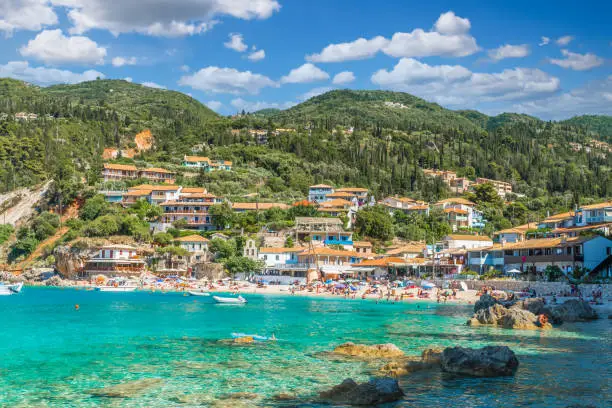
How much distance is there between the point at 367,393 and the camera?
15586mm

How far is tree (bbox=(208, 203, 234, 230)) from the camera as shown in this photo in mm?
85000

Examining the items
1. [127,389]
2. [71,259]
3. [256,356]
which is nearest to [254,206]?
[71,259]

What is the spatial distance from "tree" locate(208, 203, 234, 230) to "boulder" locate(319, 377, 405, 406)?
6992cm

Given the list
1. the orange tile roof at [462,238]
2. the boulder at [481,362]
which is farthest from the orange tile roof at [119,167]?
the boulder at [481,362]

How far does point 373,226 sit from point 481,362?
213 feet

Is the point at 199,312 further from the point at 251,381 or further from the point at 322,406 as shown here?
the point at 322,406

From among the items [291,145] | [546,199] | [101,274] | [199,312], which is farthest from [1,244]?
[546,199]

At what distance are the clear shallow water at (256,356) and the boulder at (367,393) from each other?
24.3 inches

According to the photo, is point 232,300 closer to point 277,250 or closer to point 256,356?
point 277,250

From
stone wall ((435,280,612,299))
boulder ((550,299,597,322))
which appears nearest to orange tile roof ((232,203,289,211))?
stone wall ((435,280,612,299))

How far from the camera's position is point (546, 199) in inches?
4498

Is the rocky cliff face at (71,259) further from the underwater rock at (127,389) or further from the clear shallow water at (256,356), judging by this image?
the underwater rock at (127,389)

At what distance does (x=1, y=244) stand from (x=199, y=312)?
191 feet

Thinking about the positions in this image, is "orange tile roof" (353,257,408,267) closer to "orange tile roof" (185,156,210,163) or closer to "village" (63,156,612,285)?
"village" (63,156,612,285)
